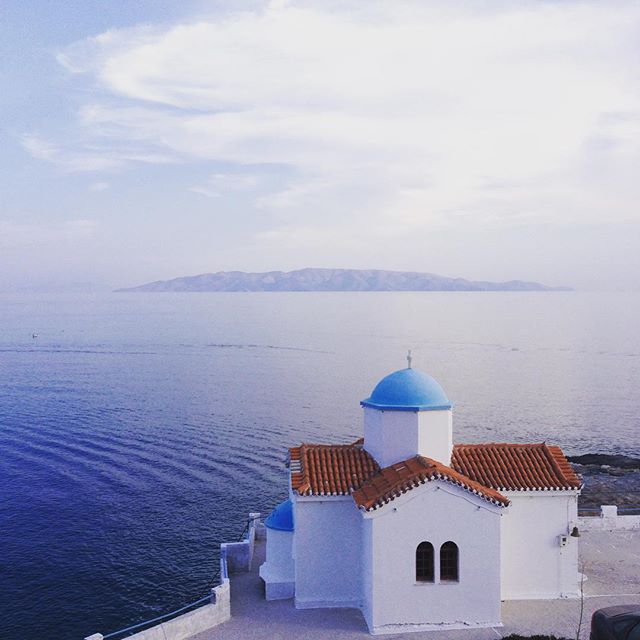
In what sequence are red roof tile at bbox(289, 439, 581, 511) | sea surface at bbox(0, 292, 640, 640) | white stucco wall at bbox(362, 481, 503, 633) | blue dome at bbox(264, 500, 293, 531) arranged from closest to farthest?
white stucco wall at bbox(362, 481, 503, 633) → red roof tile at bbox(289, 439, 581, 511) → blue dome at bbox(264, 500, 293, 531) → sea surface at bbox(0, 292, 640, 640)

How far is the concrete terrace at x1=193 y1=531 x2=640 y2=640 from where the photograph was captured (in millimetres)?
21250

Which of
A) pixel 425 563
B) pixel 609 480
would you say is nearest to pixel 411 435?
pixel 425 563

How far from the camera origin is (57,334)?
146375mm

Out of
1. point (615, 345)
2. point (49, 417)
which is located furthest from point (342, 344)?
point (49, 417)

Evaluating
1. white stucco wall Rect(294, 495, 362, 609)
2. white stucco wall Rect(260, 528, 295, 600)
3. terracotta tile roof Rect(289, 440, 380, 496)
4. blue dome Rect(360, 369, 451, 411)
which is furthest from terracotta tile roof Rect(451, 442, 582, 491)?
Answer: white stucco wall Rect(260, 528, 295, 600)

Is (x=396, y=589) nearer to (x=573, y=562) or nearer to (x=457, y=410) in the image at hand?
(x=573, y=562)

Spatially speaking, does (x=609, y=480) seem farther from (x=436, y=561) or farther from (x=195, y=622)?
(x=195, y=622)

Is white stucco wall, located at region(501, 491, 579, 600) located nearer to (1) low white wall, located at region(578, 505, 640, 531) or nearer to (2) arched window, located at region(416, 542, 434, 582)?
(2) arched window, located at region(416, 542, 434, 582)

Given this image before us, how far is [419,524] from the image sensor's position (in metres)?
21.5

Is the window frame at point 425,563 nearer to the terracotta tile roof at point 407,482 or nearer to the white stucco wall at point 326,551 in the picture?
the terracotta tile roof at point 407,482

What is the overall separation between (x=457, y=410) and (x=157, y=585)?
4539 centimetres

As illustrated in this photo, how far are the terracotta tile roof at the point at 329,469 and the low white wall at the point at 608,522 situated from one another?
453 inches

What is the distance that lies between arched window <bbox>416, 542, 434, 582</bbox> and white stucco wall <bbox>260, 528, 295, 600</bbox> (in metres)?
4.81

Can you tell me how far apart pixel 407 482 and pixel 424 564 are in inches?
107
